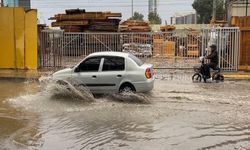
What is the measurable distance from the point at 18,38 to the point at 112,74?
10.2 metres

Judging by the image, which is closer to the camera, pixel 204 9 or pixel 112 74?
pixel 112 74

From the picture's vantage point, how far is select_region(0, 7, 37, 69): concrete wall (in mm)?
23344

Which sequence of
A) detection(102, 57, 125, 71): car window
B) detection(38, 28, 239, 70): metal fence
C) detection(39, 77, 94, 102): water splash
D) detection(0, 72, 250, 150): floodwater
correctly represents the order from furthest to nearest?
detection(38, 28, 239, 70): metal fence
detection(102, 57, 125, 71): car window
detection(39, 77, 94, 102): water splash
detection(0, 72, 250, 150): floodwater

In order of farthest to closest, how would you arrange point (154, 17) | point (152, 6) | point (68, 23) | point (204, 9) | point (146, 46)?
1. point (152, 6)
2. point (154, 17)
3. point (204, 9)
4. point (68, 23)
5. point (146, 46)

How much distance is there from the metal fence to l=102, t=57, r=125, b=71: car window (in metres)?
9.88

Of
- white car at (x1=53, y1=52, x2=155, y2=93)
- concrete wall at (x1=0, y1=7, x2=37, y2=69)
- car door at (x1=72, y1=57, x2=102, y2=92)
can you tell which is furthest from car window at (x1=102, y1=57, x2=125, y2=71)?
concrete wall at (x1=0, y1=7, x2=37, y2=69)

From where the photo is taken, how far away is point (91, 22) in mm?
35375

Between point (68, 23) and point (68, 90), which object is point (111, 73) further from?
point (68, 23)

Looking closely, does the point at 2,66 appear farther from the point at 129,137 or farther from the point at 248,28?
the point at 129,137

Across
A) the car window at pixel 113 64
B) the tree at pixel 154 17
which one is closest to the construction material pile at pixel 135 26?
the car window at pixel 113 64

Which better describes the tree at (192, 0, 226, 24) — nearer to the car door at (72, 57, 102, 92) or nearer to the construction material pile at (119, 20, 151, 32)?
the construction material pile at (119, 20, 151, 32)

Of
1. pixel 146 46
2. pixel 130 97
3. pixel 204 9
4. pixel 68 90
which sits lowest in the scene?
pixel 130 97

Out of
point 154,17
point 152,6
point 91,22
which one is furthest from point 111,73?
point 152,6

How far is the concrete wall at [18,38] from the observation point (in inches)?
919
